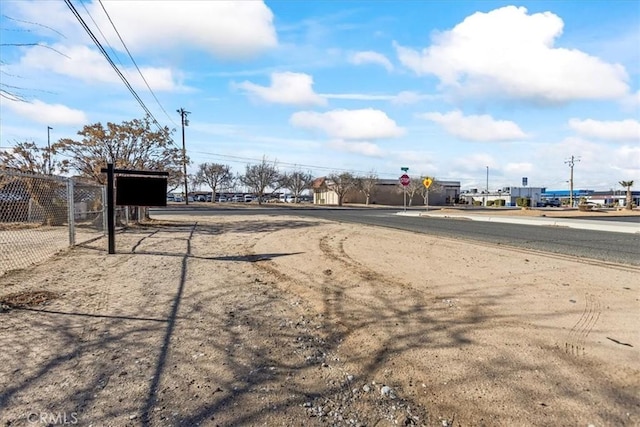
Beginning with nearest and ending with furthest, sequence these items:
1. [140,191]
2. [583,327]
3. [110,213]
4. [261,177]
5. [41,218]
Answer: [583,327], [110,213], [140,191], [41,218], [261,177]

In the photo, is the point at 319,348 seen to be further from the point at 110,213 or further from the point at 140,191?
the point at 140,191

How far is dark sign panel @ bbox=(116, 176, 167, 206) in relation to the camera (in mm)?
10578

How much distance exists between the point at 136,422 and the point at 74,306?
3070mm

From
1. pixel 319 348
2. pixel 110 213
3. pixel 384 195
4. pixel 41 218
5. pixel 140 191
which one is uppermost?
pixel 384 195

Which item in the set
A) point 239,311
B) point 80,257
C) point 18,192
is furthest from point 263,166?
point 239,311

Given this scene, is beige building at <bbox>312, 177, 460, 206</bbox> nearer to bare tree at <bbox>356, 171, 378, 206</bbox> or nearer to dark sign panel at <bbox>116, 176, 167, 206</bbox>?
bare tree at <bbox>356, 171, 378, 206</bbox>

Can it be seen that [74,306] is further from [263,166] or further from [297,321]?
[263,166]

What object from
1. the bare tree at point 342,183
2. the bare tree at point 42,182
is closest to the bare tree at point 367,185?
the bare tree at point 342,183

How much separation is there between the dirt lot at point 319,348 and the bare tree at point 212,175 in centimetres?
6738

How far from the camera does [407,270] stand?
7809 millimetres

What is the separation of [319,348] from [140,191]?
27.2 feet

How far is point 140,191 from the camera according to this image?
35.2ft

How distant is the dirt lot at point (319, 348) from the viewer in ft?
9.59

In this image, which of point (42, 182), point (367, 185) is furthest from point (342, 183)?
point (42, 182)
